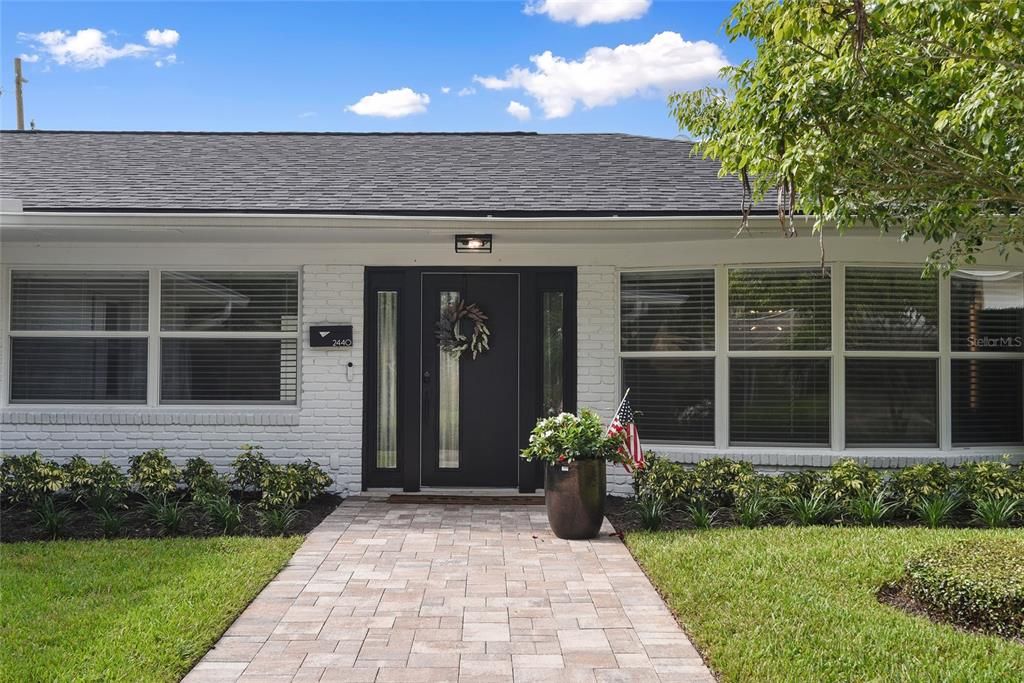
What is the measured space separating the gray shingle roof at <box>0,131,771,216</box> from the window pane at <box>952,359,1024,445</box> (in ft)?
8.38

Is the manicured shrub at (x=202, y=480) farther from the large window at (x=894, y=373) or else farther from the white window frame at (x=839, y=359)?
the large window at (x=894, y=373)

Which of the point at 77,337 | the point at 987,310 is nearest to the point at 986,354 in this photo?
the point at 987,310

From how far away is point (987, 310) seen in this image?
8211 millimetres

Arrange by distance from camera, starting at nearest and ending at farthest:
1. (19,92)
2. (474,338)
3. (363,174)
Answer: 1. (474,338)
2. (363,174)
3. (19,92)

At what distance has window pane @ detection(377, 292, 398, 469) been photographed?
8797mm

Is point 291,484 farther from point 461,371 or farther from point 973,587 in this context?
point 973,587

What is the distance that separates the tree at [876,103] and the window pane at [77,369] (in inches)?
247

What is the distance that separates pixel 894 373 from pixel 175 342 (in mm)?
6967

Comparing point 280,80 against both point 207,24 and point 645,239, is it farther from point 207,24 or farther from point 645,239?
point 645,239

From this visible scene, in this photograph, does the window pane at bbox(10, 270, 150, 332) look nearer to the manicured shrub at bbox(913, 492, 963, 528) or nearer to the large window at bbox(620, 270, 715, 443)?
the large window at bbox(620, 270, 715, 443)

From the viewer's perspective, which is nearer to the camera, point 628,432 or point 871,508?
point 871,508

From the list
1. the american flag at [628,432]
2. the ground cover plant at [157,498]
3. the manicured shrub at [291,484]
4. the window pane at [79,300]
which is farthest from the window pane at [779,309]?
the window pane at [79,300]

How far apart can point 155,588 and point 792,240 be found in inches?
237

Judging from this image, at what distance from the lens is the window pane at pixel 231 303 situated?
8773mm
